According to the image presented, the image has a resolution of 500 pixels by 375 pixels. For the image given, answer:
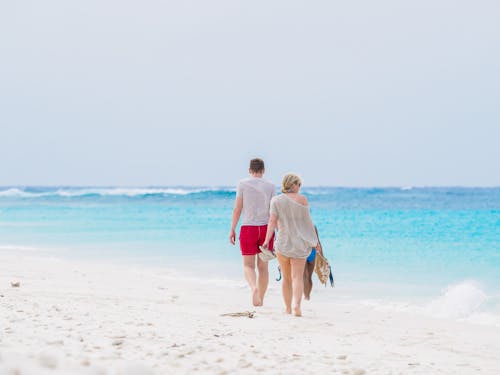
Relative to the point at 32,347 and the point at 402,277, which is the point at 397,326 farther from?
the point at 402,277

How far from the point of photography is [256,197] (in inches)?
261

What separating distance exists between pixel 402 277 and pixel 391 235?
8.70m

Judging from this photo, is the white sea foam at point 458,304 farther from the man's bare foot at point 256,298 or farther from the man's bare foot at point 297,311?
the man's bare foot at point 256,298

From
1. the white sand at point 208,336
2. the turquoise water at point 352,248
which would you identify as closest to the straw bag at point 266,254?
the white sand at point 208,336

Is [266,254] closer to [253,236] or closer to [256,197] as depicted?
[253,236]

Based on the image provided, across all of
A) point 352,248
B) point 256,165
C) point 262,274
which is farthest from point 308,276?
point 352,248

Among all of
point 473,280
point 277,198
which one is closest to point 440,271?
point 473,280

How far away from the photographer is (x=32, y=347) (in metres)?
3.76

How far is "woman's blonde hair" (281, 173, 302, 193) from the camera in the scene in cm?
608

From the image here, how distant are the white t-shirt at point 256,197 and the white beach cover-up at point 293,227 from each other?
1.54 ft

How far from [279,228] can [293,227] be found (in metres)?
0.16

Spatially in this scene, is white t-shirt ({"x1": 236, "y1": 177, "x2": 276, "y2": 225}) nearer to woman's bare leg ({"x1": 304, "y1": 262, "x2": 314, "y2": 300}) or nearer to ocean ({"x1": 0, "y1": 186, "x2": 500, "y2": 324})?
woman's bare leg ({"x1": 304, "y1": 262, "x2": 314, "y2": 300})

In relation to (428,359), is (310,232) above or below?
above

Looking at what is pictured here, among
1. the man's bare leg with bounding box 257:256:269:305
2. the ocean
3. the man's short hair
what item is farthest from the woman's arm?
the ocean
